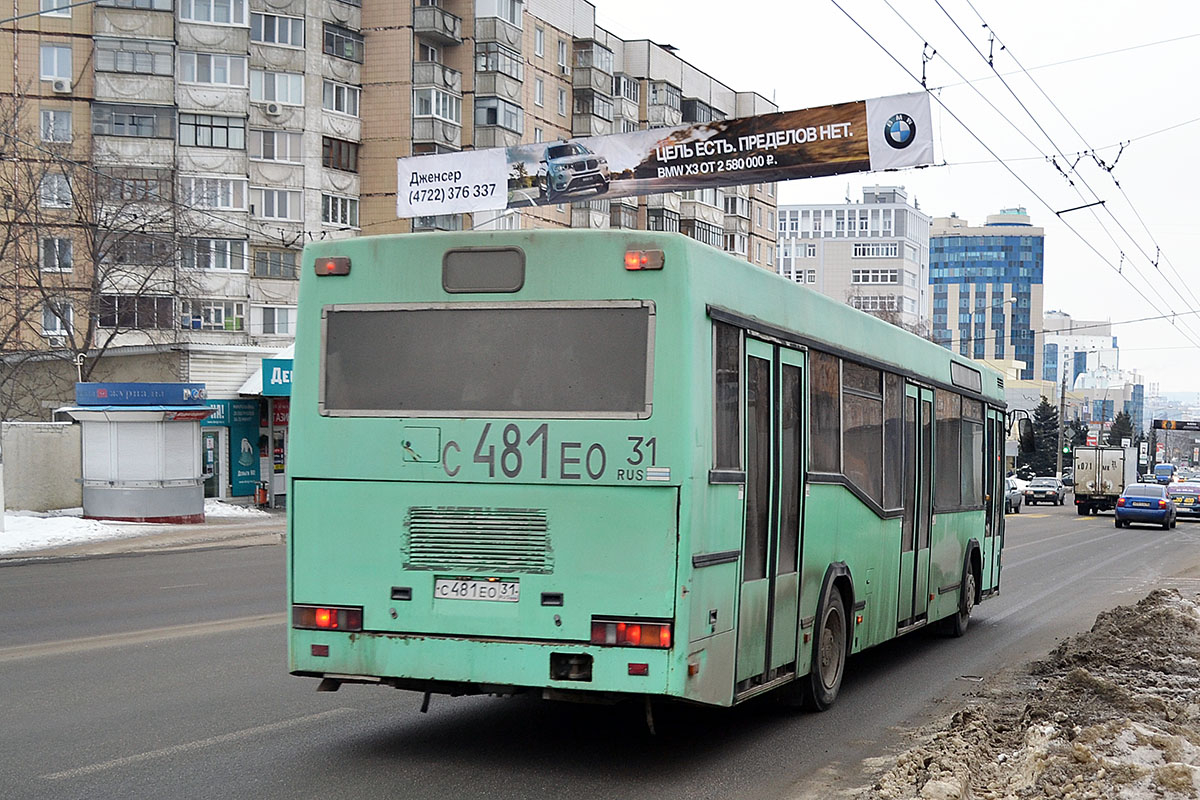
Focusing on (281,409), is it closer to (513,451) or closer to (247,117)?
(247,117)

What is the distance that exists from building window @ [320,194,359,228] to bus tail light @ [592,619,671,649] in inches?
2179

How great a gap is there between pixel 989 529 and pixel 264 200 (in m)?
47.6

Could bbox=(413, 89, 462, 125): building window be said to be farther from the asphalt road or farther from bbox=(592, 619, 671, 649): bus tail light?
bbox=(592, 619, 671, 649): bus tail light

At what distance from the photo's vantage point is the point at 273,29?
59.1 metres

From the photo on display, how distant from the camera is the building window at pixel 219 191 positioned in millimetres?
56219

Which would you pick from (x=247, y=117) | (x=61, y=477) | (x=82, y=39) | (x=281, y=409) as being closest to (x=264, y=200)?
(x=247, y=117)

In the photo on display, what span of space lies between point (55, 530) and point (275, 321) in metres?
32.2

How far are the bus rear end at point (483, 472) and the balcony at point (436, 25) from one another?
184 feet

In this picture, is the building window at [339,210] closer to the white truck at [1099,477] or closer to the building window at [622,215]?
the building window at [622,215]

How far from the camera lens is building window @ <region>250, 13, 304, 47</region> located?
5894 centimetres

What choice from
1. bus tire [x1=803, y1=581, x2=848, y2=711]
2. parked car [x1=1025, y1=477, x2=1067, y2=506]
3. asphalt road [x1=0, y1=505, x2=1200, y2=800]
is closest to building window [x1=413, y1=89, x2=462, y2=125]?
parked car [x1=1025, y1=477, x2=1067, y2=506]

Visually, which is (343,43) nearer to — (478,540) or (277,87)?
(277,87)

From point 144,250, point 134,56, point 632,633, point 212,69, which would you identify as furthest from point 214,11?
point 632,633

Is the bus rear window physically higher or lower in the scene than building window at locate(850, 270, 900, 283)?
lower
